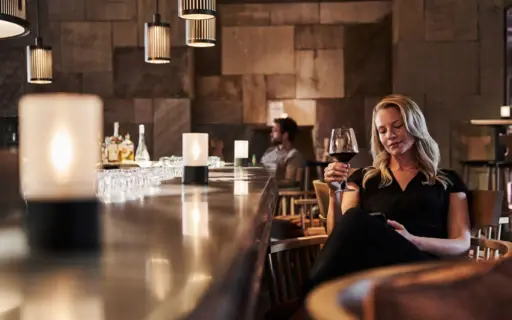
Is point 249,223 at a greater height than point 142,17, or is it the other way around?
point 142,17

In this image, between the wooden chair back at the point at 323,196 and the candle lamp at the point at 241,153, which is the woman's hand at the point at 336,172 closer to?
the wooden chair back at the point at 323,196

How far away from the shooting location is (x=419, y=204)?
104 inches

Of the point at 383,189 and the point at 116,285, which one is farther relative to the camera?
the point at 383,189

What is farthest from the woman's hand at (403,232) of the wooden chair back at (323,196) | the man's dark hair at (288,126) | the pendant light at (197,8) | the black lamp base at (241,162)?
the man's dark hair at (288,126)

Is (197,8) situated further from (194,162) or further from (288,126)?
(288,126)

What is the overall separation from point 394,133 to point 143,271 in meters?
2.11

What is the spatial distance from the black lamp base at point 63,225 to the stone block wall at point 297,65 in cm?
703

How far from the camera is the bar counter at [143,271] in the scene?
0.58 meters

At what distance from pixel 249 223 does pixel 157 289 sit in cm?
59

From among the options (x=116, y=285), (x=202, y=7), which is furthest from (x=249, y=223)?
(x=202, y=7)

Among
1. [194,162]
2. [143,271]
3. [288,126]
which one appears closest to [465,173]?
[288,126]

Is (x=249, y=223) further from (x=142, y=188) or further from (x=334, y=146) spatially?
(x=334, y=146)

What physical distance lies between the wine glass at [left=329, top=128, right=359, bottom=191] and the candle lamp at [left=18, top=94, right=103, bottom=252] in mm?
1570

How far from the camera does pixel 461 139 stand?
25.2ft
